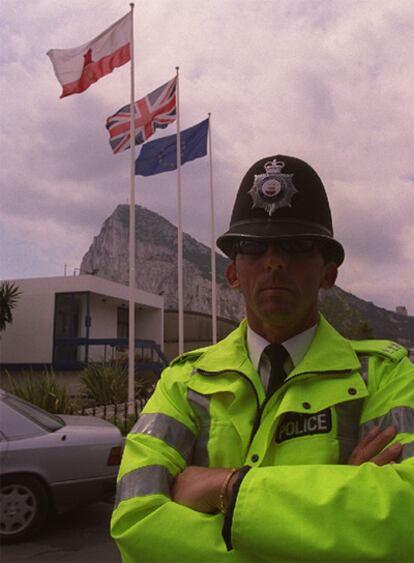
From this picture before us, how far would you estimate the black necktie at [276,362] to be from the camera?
1.58m

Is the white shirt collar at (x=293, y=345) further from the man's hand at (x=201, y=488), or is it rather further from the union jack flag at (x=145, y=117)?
the union jack flag at (x=145, y=117)

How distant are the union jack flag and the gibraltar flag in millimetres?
1178

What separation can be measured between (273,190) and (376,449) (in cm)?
82

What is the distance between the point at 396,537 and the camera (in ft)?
3.68

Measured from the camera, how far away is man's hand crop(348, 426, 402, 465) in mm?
1323

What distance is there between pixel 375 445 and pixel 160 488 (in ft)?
1.99

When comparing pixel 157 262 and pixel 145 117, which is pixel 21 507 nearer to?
pixel 145 117

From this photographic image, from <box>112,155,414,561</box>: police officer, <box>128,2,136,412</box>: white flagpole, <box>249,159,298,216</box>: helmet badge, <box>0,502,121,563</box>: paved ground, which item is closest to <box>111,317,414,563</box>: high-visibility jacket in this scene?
<box>112,155,414,561</box>: police officer

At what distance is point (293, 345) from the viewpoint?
162cm

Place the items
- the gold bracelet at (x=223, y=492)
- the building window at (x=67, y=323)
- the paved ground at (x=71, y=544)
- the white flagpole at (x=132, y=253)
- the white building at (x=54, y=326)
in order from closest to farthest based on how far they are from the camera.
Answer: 1. the gold bracelet at (x=223, y=492)
2. the paved ground at (x=71, y=544)
3. the white flagpole at (x=132, y=253)
4. the white building at (x=54, y=326)
5. the building window at (x=67, y=323)

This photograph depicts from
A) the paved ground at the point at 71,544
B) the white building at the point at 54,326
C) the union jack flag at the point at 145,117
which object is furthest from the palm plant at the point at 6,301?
the paved ground at the point at 71,544

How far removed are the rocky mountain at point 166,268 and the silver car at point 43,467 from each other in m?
90.3

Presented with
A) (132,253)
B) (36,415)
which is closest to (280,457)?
(36,415)

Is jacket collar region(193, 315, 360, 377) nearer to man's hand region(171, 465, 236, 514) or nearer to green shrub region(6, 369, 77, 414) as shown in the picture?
man's hand region(171, 465, 236, 514)
